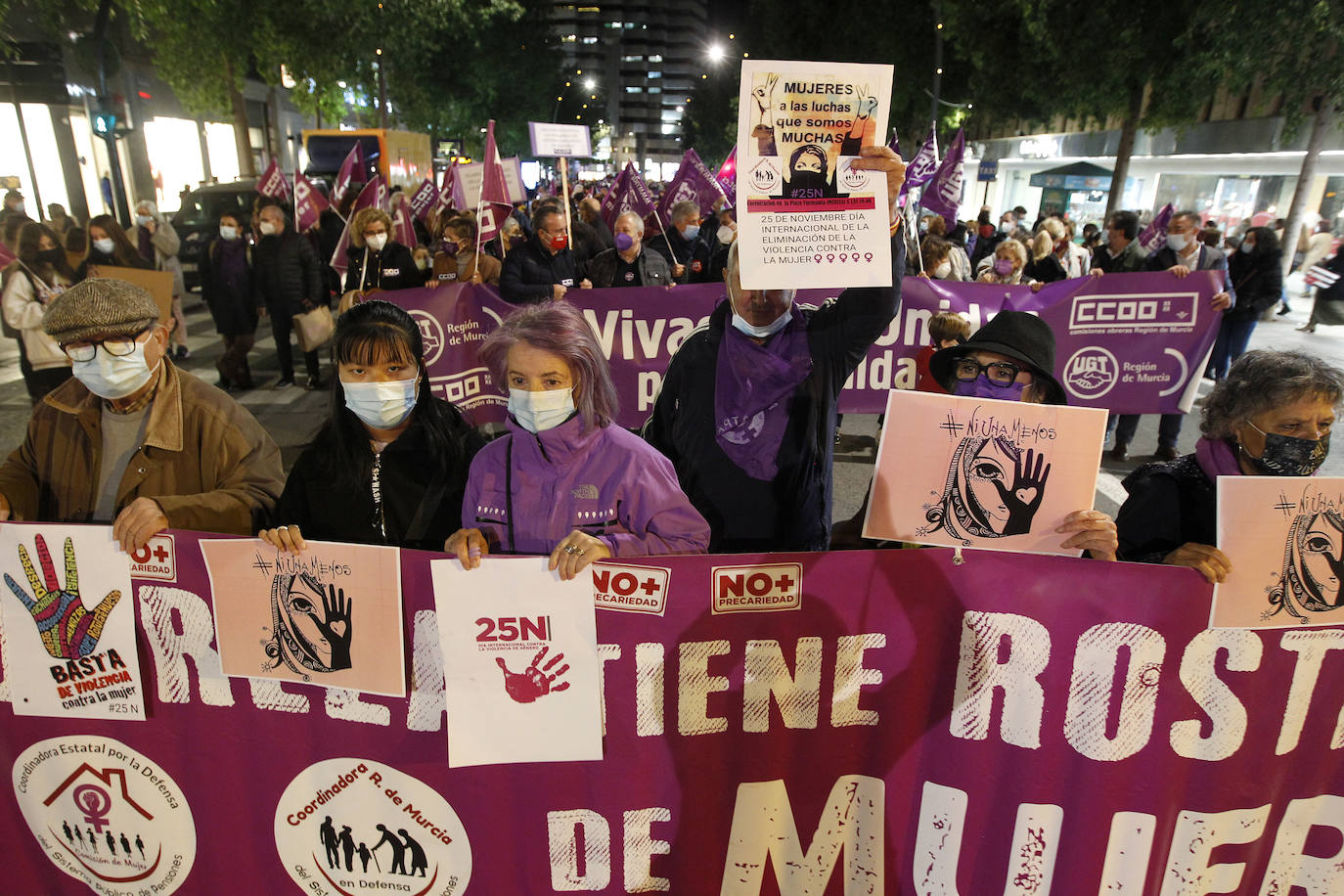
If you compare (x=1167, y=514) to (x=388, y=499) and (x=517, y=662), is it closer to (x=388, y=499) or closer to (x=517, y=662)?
(x=517, y=662)

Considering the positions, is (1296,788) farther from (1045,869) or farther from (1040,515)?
(1040,515)

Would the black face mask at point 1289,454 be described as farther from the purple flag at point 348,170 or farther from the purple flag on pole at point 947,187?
the purple flag at point 348,170

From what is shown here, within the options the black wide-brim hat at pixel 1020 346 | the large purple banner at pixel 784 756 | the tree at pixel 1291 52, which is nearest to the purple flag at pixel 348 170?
the large purple banner at pixel 784 756

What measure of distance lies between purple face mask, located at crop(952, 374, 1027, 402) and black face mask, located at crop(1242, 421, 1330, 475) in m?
0.64

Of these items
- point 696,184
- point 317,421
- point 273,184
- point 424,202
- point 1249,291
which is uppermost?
point 696,184

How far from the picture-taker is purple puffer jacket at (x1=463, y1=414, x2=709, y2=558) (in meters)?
2.25

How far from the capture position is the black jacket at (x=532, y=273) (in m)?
6.16

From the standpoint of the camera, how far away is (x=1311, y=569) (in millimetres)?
2014

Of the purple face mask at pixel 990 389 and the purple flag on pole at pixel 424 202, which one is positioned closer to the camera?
the purple face mask at pixel 990 389

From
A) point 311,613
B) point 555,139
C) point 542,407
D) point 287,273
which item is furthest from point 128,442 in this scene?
point 555,139

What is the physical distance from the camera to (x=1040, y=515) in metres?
2.03

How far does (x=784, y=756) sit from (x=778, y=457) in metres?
1.03

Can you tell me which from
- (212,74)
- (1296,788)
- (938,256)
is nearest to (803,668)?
(1296,788)

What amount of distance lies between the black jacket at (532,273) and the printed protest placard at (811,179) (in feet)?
13.5
